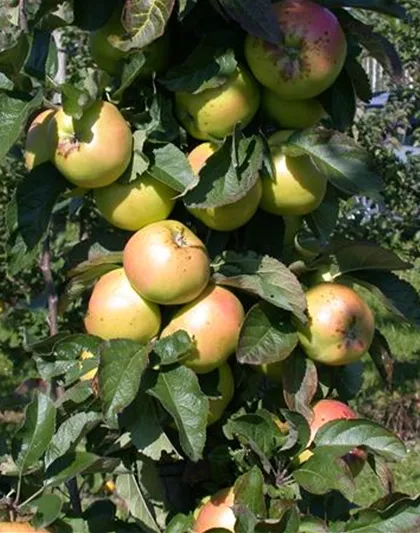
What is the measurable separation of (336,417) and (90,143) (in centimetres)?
45

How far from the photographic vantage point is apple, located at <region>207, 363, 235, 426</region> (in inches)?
45.5

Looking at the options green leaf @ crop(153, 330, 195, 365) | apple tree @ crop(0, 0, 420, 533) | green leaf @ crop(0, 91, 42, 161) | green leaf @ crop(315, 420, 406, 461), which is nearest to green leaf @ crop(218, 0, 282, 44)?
apple tree @ crop(0, 0, 420, 533)

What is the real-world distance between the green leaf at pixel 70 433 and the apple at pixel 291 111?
42cm

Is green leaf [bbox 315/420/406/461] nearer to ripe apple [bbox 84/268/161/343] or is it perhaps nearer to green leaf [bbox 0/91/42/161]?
ripe apple [bbox 84/268/161/343]

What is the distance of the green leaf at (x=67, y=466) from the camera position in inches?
39.3

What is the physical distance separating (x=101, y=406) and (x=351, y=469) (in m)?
0.35

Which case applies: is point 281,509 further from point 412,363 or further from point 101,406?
point 412,363

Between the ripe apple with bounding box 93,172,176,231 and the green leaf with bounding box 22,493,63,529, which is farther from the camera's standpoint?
the ripe apple with bounding box 93,172,176,231

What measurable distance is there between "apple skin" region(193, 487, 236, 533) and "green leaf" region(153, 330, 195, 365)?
0.19 meters

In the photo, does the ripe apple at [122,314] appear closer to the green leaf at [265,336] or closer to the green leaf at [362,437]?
the green leaf at [265,336]

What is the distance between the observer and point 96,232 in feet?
4.14

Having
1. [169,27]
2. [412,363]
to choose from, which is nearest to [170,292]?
[169,27]

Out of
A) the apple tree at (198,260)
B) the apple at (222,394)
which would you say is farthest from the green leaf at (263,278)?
the apple at (222,394)

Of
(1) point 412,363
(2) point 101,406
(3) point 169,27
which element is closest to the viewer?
(2) point 101,406
